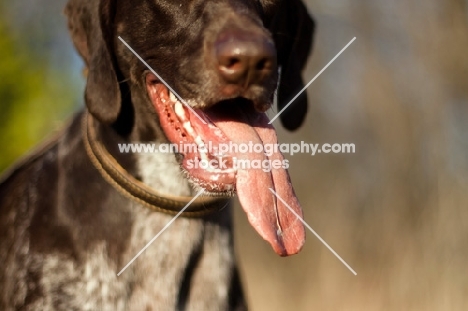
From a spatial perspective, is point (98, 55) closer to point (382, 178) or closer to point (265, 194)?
point (265, 194)

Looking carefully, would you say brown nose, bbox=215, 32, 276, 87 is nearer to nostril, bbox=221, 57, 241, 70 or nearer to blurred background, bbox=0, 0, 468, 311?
nostril, bbox=221, 57, 241, 70

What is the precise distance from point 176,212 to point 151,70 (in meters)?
0.55

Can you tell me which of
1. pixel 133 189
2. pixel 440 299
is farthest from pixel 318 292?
pixel 133 189

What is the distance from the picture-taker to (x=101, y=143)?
2.87m

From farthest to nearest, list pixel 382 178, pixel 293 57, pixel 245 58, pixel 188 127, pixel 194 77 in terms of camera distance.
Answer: pixel 382 178 → pixel 293 57 → pixel 188 127 → pixel 194 77 → pixel 245 58

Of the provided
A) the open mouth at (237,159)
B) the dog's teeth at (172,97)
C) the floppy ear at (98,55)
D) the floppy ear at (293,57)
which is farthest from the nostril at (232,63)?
the floppy ear at (293,57)

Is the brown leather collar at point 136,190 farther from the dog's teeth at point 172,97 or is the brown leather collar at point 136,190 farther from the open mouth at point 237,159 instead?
the dog's teeth at point 172,97

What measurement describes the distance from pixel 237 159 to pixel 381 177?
537cm

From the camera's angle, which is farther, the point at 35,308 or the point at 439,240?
the point at 439,240

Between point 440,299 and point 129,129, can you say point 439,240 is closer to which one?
point 440,299

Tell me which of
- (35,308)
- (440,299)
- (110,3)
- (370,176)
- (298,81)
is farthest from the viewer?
(370,176)

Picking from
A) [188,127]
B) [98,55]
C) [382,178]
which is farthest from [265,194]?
[382,178]

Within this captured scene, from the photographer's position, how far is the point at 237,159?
8.59ft

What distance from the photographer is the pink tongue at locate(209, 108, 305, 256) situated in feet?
8.48
